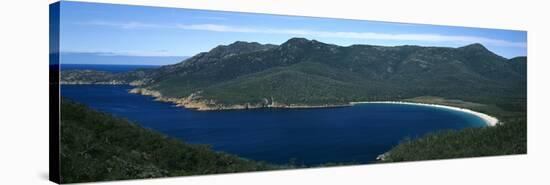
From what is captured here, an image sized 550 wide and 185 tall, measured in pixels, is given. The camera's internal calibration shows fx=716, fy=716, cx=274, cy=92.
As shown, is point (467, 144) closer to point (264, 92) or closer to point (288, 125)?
point (288, 125)

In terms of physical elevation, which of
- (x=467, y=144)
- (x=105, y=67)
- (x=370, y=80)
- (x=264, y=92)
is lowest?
(x=467, y=144)

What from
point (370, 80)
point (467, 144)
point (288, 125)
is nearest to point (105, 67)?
point (288, 125)

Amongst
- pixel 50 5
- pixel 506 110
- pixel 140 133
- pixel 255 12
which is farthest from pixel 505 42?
pixel 50 5

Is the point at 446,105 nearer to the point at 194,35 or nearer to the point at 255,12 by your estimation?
the point at 255,12

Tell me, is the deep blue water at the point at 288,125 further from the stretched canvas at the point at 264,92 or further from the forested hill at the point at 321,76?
the forested hill at the point at 321,76

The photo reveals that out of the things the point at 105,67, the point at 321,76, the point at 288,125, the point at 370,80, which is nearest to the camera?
the point at 105,67
